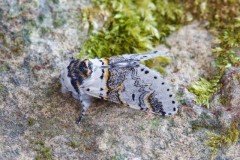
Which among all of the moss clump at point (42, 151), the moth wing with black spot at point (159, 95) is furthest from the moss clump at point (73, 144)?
the moth wing with black spot at point (159, 95)

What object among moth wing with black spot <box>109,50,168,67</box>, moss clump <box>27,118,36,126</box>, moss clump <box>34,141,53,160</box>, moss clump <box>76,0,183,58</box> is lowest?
moss clump <box>34,141,53,160</box>

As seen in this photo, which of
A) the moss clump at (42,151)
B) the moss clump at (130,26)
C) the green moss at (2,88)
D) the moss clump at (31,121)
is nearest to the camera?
the moss clump at (42,151)

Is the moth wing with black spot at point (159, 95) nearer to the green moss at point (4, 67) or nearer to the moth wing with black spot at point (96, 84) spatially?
the moth wing with black spot at point (96, 84)

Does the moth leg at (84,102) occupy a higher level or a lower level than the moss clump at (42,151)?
higher

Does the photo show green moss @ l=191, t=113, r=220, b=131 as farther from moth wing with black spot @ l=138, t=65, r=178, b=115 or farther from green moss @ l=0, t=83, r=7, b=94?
green moss @ l=0, t=83, r=7, b=94

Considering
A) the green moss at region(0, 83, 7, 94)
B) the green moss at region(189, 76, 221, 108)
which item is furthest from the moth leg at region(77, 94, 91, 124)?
the green moss at region(189, 76, 221, 108)

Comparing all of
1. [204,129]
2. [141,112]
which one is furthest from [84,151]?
[204,129]

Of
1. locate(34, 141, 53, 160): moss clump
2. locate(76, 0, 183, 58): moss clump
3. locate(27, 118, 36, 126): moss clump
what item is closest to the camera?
locate(34, 141, 53, 160): moss clump

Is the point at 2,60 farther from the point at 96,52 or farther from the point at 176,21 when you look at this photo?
the point at 176,21
